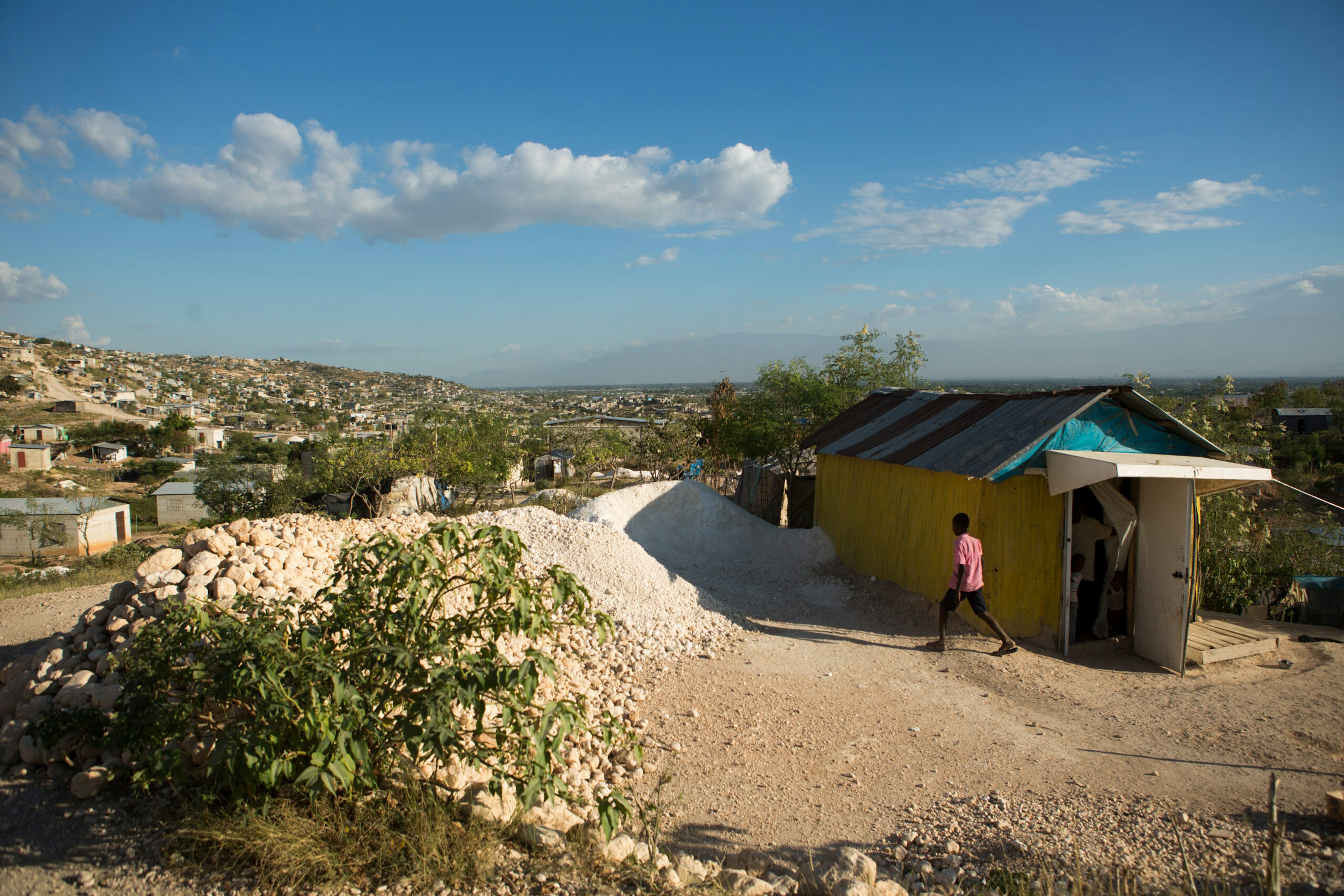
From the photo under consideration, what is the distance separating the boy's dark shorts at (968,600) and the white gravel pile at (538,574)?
2.41 meters

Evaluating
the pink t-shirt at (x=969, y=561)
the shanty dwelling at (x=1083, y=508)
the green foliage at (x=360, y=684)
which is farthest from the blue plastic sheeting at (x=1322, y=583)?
the green foliage at (x=360, y=684)

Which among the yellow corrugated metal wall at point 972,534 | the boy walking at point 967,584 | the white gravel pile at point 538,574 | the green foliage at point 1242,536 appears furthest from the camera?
the green foliage at point 1242,536

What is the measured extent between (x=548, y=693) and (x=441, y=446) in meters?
10.9

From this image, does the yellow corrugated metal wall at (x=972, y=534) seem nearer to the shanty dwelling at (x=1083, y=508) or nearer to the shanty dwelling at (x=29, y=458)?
the shanty dwelling at (x=1083, y=508)

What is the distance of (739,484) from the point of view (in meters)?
14.8

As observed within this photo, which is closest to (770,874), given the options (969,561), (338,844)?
(338,844)

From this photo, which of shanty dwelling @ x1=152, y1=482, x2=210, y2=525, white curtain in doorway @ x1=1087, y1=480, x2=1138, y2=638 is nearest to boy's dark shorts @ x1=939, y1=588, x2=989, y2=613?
white curtain in doorway @ x1=1087, y1=480, x2=1138, y2=638

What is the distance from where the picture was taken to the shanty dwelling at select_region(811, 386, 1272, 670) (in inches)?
266

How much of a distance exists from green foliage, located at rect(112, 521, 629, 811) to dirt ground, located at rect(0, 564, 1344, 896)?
0.79 m

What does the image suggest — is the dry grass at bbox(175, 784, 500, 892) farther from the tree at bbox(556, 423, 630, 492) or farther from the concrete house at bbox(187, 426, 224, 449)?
the concrete house at bbox(187, 426, 224, 449)

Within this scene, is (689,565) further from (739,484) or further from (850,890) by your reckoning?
(850,890)

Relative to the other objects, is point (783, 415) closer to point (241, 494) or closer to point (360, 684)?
point (360, 684)

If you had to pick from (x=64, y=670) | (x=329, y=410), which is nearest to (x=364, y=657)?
(x=64, y=670)

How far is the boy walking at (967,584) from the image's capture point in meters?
6.90
